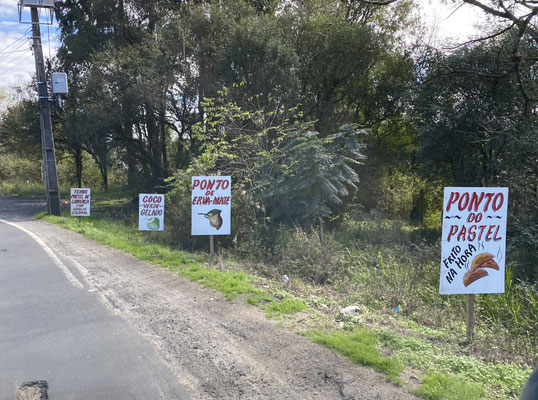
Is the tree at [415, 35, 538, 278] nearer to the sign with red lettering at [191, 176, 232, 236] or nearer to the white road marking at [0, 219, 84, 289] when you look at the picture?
the sign with red lettering at [191, 176, 232, 236]

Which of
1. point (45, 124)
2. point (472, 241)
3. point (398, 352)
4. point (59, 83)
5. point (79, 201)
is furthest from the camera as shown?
point (45, 124)

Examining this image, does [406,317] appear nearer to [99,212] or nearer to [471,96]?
[471,96]

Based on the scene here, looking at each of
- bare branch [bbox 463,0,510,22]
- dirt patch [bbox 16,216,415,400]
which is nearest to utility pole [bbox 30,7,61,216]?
dirt patch [bbox 16,216,415,400]

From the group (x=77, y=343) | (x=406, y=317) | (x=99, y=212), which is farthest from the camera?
(x=99, y=212)

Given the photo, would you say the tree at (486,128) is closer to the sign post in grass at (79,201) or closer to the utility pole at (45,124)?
the sign post in grass at (79,201)

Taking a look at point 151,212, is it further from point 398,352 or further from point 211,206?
point 398,352

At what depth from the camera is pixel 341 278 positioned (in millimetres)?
10008

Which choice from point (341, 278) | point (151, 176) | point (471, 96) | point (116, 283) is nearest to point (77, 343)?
point (116, 283)

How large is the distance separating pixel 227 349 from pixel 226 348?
3cm

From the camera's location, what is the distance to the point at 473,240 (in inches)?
225

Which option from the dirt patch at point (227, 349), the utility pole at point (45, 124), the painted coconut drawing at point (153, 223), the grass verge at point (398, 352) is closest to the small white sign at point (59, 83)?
the utility pole at point (45, 124)

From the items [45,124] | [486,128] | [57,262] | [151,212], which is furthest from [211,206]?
[45,124]

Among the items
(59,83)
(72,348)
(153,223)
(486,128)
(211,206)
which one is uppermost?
(59,83)

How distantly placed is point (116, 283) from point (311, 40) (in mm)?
16945
